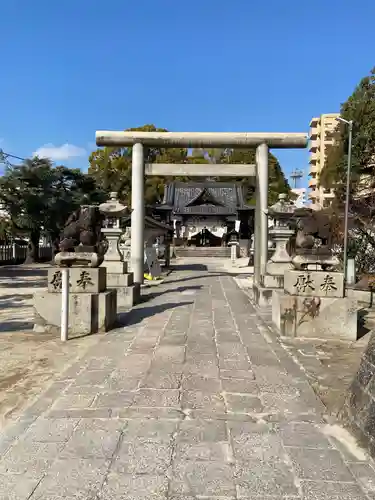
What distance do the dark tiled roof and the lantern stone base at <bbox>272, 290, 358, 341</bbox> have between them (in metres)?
35.9

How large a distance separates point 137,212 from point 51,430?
29.3 feet

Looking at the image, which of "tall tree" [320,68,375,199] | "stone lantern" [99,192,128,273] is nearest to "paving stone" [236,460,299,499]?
"stone lantern" [99,192,128,273]

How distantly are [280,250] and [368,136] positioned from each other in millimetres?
7208

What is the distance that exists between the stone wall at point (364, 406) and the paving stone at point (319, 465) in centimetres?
25

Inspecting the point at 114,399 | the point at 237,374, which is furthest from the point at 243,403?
the point at 114,399

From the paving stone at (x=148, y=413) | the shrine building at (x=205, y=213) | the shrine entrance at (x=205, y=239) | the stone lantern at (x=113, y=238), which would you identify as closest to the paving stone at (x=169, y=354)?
the paving stone at (x=148, y=413)

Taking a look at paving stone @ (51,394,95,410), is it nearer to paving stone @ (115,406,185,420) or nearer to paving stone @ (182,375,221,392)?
paving stone @ (115,406,185,420)

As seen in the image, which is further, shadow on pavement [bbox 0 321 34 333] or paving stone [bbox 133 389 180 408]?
shadow on pavement [bbox 0 321 34 333]

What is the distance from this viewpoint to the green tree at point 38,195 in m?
20.6

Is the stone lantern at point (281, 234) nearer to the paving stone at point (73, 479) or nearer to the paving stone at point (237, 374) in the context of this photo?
the paving stone at point (237, 374)

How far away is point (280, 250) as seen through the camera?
1039cm

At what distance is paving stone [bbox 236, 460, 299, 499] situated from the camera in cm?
228

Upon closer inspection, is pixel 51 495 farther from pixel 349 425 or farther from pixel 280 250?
pixel 280 250

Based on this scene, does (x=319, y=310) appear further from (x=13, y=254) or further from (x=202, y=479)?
(x=13, y=254)
